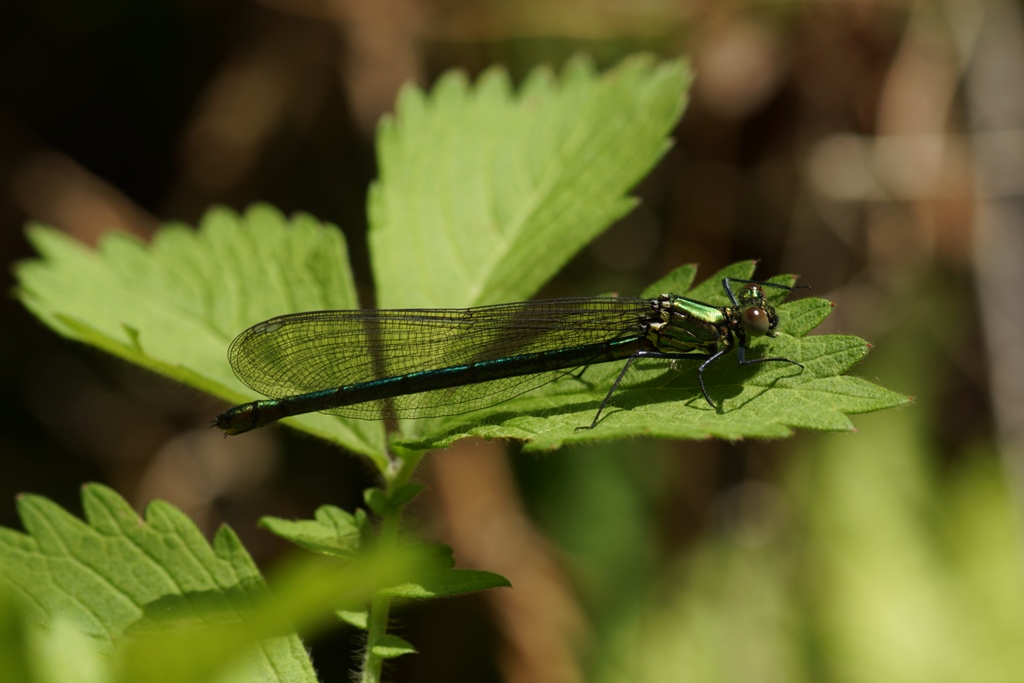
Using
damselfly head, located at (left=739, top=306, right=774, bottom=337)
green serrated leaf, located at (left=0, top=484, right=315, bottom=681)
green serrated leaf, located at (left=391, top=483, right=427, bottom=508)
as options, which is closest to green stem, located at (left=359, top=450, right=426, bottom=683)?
green serrated leaf, located at (left=391, top=483, right=427, bottom=508)

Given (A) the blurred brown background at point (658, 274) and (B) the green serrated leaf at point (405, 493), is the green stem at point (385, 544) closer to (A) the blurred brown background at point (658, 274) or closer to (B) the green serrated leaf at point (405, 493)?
(B) the green serrated leaf at point (405, 493)

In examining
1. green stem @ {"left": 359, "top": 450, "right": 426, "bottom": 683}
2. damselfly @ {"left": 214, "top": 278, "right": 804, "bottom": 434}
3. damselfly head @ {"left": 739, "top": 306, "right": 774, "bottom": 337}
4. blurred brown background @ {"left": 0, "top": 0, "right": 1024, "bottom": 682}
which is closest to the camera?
green stem @ {"left": 359, "top": 450, "right": 426, "bottom": 683}

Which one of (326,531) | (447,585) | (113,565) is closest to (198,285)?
(113,565)

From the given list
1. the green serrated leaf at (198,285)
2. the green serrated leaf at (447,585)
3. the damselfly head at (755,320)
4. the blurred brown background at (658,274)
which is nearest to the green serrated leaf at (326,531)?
the green serrated leaf at (447,585)

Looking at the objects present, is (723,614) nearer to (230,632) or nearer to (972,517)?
(972,517)

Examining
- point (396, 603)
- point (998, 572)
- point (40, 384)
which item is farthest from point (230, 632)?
point (40, 384)

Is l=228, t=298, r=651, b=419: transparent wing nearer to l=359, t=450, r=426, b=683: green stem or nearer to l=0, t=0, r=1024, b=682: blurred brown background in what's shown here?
l=359, t=450, r=426, b=683: green stem
